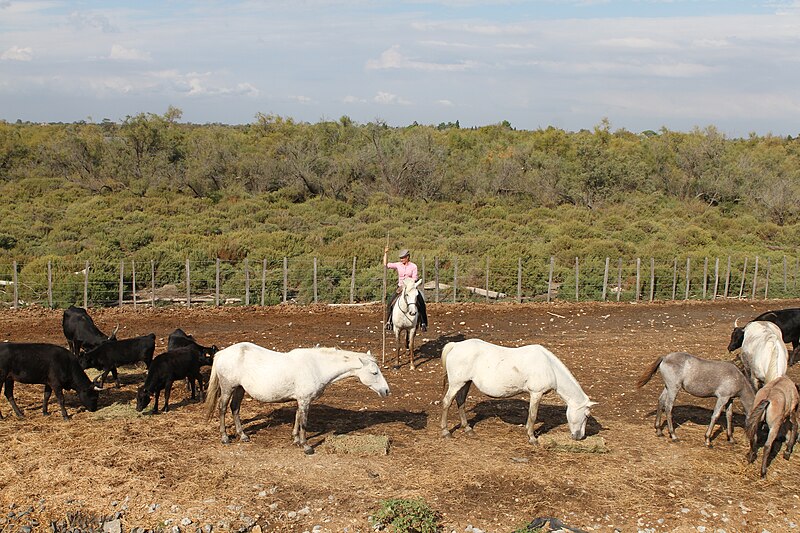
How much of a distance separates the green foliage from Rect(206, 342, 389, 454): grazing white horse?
193 centimetres

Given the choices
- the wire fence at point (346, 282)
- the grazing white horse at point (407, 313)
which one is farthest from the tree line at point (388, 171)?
the grazing white horse at point (407, 313)

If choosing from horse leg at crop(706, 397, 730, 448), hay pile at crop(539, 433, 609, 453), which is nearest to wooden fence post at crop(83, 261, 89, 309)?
hay pile at crop(539, 433, 609, 453)

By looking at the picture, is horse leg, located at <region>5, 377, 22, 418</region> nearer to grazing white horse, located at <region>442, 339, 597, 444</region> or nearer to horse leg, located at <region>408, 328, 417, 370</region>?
grazing white horse, located at <region>442, 339, 597, 444</region>

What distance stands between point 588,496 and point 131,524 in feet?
15.8

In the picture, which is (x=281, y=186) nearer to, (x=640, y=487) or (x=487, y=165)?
(x=487, y=165)

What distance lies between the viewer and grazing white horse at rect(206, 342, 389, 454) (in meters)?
8.82

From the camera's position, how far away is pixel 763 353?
10469 millimetres

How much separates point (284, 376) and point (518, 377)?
3.03 meters

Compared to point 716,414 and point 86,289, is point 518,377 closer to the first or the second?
point 716,414

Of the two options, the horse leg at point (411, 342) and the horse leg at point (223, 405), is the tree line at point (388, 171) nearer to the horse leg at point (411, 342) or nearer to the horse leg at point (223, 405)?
the horse leg at point (411, 342)

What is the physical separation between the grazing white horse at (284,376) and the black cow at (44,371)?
2218 mm

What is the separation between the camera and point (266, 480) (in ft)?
25.9

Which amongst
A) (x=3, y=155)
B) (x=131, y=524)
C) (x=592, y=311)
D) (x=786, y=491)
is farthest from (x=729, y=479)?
(x=3, y=155)

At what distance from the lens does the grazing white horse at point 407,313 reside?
13.4 m
